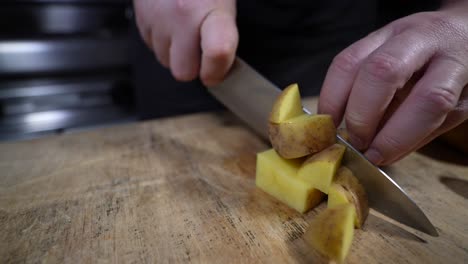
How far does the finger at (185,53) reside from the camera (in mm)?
1076

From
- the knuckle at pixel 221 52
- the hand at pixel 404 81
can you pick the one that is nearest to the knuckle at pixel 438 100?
the hand at pixel 404 81

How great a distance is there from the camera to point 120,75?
195cm

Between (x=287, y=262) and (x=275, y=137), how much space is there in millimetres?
291

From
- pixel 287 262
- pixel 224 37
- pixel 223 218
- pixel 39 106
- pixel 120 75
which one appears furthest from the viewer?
pixel 120 75

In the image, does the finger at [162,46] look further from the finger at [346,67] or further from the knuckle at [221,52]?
the finger at [346,67]

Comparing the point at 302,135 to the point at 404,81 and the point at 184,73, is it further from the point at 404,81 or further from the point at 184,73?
the point at 184,73

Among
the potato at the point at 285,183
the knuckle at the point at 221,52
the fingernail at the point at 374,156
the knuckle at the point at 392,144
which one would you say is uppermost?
the knuckle at the point at 221,52

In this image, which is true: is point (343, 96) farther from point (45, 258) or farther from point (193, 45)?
point (45, 258)

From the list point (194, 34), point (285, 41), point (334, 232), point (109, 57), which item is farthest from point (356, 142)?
point (109, 57)

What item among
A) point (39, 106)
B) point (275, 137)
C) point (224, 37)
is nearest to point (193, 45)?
point (224, 37)

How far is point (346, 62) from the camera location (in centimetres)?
86

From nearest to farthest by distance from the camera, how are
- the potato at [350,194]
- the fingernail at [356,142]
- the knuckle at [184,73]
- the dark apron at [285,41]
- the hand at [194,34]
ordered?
the potato at [350,194], the fingernail at [356,142], the hand at [194,34], the knuckle at [184,73], the dark apron at [285,41]

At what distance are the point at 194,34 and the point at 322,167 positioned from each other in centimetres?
57

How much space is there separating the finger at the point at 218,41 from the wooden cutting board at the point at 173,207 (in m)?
0.29
